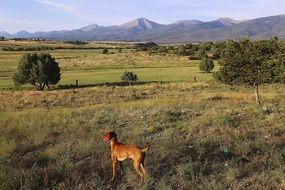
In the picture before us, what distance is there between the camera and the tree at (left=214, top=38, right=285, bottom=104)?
96.6 ft

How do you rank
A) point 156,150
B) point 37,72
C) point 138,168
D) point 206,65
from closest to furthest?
point 138,168, point 156,150, point 37,72, point 206,65

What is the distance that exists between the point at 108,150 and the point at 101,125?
4.25m

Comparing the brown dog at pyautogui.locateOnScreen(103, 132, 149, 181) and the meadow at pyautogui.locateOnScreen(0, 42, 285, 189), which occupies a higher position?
the brown dog at pyautogui.locateOnScreen(103, 132, 149, 181)

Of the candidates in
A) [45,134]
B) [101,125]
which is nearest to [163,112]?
[101,125]

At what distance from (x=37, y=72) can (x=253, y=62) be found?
27.9 metres

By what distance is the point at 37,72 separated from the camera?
4978 centimetres

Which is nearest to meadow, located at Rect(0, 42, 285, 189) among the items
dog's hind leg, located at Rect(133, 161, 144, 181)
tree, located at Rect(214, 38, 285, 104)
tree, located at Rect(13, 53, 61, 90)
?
dog's hind leg, located at Rect(133, 161, 144, 181)

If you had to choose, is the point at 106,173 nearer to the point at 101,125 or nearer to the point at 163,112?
the point at 101,125

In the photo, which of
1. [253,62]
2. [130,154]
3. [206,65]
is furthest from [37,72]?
[130,154]

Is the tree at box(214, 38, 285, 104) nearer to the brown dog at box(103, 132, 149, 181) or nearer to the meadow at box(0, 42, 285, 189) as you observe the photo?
the meadow at box(0, 42, 285, 189)

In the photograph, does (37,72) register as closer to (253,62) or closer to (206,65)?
(206,65)

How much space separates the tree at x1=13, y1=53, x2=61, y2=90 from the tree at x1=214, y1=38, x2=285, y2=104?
2493 cm

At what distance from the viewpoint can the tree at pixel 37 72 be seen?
49.7m

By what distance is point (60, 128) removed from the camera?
14.6 m
